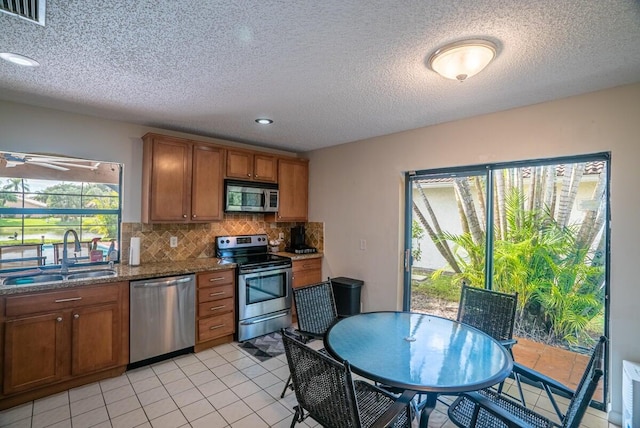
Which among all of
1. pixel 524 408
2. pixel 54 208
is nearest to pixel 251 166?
pixel 54 208

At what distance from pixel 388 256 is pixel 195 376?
7.78 ft

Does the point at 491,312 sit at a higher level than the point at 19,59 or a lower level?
lower

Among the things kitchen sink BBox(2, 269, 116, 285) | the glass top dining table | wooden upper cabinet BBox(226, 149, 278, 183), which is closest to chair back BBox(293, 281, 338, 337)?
the glass top dining table

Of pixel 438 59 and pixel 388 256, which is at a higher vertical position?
pixel 438 59

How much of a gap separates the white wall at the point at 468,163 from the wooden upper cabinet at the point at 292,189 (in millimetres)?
125

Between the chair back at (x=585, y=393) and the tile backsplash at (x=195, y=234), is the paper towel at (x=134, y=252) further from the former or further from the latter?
the chair back at (x=585, y=393)

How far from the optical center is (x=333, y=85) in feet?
7.47

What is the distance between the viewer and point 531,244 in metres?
2.77

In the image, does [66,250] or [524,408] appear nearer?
[524,408]

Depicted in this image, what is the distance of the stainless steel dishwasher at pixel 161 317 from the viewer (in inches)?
111

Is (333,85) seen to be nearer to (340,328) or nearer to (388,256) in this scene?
(340,328)

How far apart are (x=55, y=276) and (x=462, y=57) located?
12.2 ft

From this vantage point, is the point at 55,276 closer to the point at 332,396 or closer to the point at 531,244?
the point at 332,396

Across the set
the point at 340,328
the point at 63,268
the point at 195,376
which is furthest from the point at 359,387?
the point at 63,268
